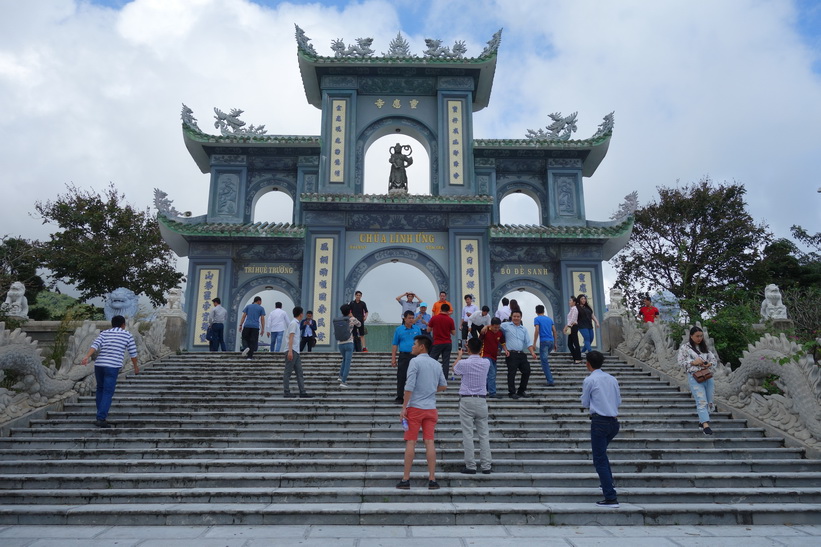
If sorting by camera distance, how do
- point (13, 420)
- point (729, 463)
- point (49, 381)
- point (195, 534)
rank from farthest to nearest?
point (49, 381) < point (13, 420) < point (729, 463) < point (195, 534)

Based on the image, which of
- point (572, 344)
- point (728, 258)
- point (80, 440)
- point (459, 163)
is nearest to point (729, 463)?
point (572, 344)

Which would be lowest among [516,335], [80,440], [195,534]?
[195,534]

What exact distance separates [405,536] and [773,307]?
48.7 ft

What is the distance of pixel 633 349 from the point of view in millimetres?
12609

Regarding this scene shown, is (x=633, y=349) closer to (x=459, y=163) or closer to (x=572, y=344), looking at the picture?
(x=572, y=344)

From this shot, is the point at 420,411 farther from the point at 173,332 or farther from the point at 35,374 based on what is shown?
the point at 173,332

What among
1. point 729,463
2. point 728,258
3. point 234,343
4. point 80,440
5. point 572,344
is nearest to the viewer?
point 729,463

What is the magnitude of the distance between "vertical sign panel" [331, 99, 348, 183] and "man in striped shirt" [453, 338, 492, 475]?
12613mm

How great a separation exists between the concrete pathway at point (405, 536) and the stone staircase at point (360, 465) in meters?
0.17

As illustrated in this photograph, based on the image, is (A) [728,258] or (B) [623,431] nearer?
(B) [623,431]

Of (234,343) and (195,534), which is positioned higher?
(234,343)

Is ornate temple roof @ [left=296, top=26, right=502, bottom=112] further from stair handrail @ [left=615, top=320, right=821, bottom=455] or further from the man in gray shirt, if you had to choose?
stair handrail @ [left=615, top=320, right=821, bottom=455]

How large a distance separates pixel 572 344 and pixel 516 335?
3.27 metres

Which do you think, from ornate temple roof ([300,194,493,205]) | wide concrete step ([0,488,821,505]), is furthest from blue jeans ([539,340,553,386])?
ornate temple roof ([300,194,493,205])
